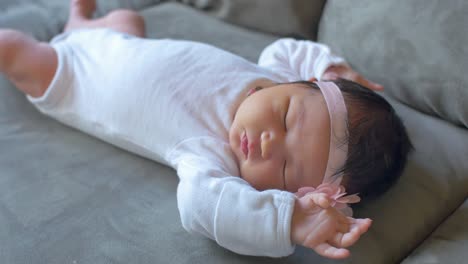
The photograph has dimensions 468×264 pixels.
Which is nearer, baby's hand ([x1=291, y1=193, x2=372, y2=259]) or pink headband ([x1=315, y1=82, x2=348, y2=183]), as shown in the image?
baby's hand ([x1=291, y1=193, x2=372, y2=259])

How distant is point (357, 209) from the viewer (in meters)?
0.93

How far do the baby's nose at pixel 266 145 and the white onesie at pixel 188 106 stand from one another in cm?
7

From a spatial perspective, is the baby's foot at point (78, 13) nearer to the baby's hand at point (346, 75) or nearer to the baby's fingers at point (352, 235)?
the baby's hand at point (346, 75)

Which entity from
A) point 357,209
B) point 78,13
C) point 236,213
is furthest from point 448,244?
point 78,13

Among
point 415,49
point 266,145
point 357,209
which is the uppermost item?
point 415,49

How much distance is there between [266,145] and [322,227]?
19cm

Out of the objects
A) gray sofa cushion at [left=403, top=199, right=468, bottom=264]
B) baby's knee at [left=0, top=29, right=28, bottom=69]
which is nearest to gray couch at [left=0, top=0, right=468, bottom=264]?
gray sofa cushion at [left=403, top=199, right=468, bottom=264]

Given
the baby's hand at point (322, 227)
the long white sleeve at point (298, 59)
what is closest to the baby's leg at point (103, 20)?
the long white sleeve at point (298, 59)

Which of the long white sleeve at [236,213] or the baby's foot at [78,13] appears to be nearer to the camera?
the long white sleeve at [236,213]

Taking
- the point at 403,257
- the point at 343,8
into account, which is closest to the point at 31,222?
the point at 403,257

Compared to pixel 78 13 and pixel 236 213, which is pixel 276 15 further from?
pixel 236 213

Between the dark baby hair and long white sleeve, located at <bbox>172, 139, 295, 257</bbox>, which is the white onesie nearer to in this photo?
long white sleeve, located at <bbox>172, 139, 295, 257</bbox>

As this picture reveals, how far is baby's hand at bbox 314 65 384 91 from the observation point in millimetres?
1148

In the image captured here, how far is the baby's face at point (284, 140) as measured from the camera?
2.87 feet
